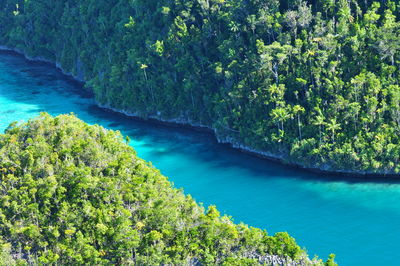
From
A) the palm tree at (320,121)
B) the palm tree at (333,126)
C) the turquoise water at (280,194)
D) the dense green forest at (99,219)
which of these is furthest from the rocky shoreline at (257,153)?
the dense green forest at (99,219)

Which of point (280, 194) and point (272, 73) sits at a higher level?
point (272, 73)

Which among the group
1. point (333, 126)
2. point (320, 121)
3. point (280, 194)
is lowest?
point (280, 194)

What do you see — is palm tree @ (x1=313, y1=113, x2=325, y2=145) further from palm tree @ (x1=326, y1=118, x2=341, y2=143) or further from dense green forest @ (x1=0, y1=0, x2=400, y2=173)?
palm tree @ (x1=326, y1=118, x2=341, y2=143)

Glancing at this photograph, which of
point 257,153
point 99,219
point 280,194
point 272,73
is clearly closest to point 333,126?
point 280,194

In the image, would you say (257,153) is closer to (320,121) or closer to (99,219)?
(320,121)

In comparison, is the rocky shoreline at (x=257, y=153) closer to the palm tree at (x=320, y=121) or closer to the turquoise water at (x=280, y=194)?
the turquoise water at (x=280, y=194)

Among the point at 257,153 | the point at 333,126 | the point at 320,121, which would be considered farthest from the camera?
the point at 257,153
